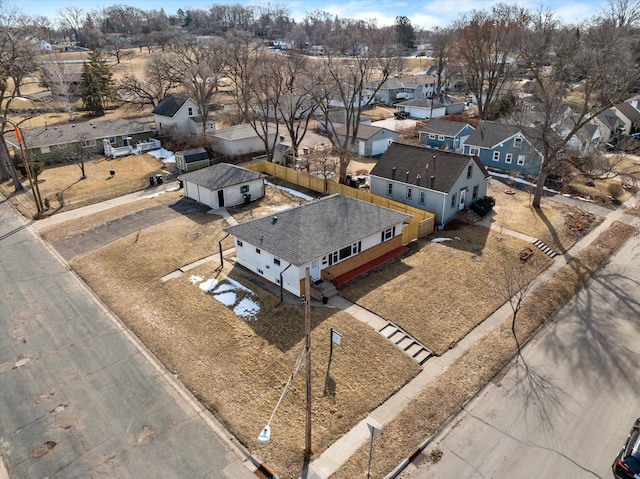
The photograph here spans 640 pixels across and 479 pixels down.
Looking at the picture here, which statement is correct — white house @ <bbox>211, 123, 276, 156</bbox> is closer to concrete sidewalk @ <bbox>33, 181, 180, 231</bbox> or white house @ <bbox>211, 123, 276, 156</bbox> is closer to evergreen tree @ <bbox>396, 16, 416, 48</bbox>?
concrete sidewalk @ <bbox>33, 181, 180, 231</bbox>

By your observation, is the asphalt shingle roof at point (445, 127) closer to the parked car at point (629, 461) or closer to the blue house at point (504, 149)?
the blue house at point (504, 149)

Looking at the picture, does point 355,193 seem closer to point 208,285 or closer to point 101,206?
point 208,285

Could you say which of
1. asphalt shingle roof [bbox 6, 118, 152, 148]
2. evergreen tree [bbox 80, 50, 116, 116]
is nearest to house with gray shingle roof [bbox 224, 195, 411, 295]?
asphalt shingle roof [bbox 6, 118, 152, 148]

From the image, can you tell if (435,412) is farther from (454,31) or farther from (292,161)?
(454,31)

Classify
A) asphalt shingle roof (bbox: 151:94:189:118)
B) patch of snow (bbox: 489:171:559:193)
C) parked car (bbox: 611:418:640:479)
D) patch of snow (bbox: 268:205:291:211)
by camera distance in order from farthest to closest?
asphalt shingle roof (bbox: 151:94:189:118) → patch of snow (bbox: 489:171:559:193) → patch of snow (bbox: 268:205:291:211) → parked car (bbox: 611:418:640:479)

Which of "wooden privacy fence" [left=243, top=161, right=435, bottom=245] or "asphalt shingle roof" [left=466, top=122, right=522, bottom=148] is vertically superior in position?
"asphalt shingle roof" [left=466, top=122, right=522, bottom=148]

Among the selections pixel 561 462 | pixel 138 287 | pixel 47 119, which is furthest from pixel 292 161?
pixel 47 119
